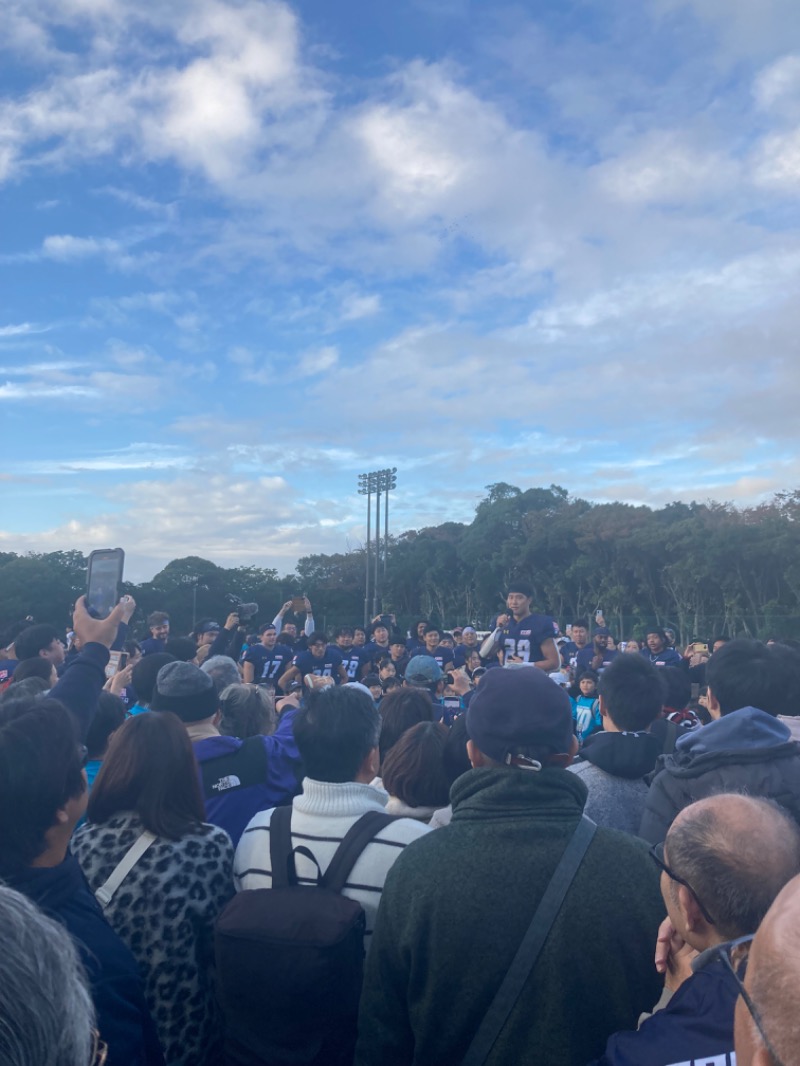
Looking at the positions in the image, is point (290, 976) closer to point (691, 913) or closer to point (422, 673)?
point (691, 913)

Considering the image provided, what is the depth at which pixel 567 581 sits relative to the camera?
42.5m

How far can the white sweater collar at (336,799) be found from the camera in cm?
281

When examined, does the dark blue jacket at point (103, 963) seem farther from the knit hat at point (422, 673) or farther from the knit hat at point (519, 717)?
the knit hat at point (422, 673)

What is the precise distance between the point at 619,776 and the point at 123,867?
7.01 ft

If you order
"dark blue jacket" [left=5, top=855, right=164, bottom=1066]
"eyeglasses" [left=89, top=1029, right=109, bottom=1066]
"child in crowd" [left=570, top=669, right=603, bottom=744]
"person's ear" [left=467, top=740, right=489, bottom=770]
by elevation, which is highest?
"person's ear" [left=467, top=740, right=489, bottom=770]

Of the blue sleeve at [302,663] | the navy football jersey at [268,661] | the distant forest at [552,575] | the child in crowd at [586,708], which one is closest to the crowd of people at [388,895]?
the child in crowd at [586,708]

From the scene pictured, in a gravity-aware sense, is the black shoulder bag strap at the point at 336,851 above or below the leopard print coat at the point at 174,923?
above

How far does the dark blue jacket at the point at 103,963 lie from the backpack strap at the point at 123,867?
17.7 inches

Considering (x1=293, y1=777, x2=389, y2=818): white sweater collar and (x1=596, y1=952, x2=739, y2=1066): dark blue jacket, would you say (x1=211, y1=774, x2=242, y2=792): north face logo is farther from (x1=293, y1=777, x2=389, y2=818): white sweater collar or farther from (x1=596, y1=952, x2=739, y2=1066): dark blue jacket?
(x1=596, y1=952, x2=739, y2=1066): dark blue jacket

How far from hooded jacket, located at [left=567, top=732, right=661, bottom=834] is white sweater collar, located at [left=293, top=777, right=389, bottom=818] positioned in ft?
3.67

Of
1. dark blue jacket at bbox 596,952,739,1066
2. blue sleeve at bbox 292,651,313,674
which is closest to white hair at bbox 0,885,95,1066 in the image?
dark blue jacket at bbox 596,952,739,1066

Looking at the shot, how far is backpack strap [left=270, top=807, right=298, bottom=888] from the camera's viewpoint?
2617 mm

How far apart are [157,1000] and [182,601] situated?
35707mm

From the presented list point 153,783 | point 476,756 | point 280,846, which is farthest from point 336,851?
point 153,783
